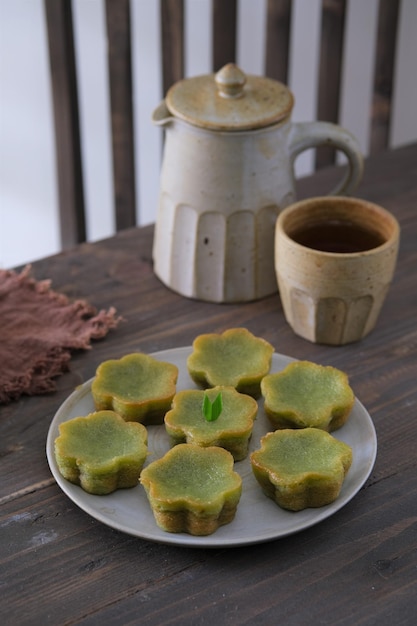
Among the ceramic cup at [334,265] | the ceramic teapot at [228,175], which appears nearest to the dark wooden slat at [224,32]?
the ceramic teapot at [228,175]

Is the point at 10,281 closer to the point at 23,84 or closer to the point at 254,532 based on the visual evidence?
the point at 254,532

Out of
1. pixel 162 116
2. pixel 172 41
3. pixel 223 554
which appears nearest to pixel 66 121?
pixel 172 41

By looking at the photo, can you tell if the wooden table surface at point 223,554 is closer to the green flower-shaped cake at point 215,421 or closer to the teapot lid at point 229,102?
the green flower-shaped cake at point 215,421

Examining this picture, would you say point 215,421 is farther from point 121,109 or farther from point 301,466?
point 121,109

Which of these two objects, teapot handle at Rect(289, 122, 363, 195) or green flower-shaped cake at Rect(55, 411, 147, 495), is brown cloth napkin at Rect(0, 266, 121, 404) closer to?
green flower-shaped cake at Rect(55, 411, 147, 495)

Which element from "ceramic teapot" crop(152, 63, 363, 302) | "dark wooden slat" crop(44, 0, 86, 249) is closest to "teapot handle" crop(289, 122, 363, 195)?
"ceramic teapot" crop(152, 63, 363, 302)

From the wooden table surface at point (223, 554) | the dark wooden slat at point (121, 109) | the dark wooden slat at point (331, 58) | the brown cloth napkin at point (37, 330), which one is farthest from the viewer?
the dark wooden slat at point (331, 58)
